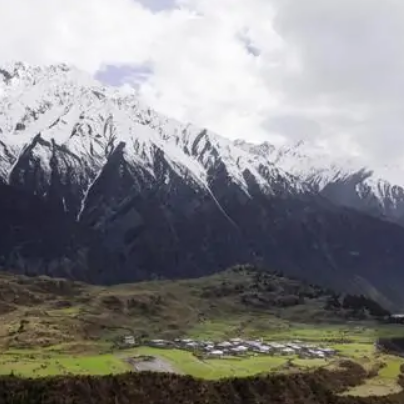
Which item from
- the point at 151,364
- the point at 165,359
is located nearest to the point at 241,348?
the point at 165,359

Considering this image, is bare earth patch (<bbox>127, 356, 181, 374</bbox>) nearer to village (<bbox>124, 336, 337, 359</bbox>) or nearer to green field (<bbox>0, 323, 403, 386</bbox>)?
green field (<bbox>0, 323, 403, 386</bbox>)

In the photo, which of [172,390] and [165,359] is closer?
[172,390]

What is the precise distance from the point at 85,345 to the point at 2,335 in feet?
69.9

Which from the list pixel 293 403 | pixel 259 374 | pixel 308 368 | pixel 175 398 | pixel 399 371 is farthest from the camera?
pixel 399 371

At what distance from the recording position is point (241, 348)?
177500 mm

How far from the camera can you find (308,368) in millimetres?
147500

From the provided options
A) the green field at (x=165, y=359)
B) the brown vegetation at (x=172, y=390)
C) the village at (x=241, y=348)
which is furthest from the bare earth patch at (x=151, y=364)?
the brown vegetation at (x=172, y=390)

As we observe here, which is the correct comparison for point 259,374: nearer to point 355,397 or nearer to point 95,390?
point 355,397

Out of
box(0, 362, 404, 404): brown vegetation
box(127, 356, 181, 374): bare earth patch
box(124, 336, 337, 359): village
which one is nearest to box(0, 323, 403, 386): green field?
box(127, 356, 181, 374): bare earth patch

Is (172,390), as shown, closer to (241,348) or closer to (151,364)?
(151,364)

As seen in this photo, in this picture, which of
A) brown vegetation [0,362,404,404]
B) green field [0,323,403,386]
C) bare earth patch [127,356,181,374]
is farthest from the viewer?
bare earth patch [127,356,181,374]

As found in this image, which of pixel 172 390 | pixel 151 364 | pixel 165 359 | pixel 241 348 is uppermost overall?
pixel 241 348

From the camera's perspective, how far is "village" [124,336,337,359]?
6634 inches

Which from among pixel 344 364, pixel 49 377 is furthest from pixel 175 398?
pixel 344 364
